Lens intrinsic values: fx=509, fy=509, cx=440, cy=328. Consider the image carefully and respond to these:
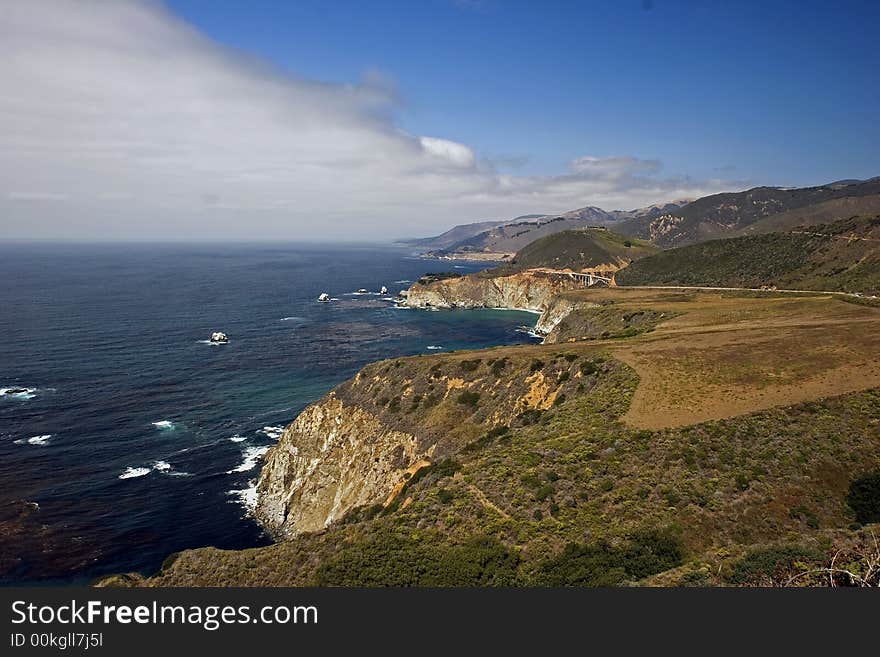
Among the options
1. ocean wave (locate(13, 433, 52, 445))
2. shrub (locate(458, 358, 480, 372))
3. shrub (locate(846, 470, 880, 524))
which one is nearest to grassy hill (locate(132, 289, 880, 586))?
shrub (locate(846, 470, 880, 524))

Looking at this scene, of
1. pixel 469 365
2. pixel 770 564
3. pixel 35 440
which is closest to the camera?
pixel 770 564

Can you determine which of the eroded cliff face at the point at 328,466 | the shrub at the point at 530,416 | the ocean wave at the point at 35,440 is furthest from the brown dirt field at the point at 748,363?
the ocean wave at the point at 35,440

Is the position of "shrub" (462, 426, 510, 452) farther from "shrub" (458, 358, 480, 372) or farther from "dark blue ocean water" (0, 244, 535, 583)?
"dark blue ocean water" (0, 244, 535, 583)

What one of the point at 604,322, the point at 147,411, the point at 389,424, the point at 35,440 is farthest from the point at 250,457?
the point at 604,322

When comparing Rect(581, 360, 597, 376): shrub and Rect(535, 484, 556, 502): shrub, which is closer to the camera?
Rect(535, 484, 556, 502): shrub

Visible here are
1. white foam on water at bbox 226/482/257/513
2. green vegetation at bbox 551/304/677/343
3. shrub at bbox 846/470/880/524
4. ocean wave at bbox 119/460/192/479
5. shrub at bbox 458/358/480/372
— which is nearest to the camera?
shrub at bbox 846/470/880/524

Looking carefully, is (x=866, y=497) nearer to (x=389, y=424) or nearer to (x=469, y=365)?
(x=469, y=365)

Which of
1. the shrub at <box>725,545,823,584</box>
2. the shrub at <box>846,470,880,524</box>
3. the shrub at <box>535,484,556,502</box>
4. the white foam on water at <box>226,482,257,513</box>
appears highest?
the shrub at <box>725,545,823,584</box>

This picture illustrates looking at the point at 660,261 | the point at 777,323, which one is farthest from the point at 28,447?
the point at 660,261
